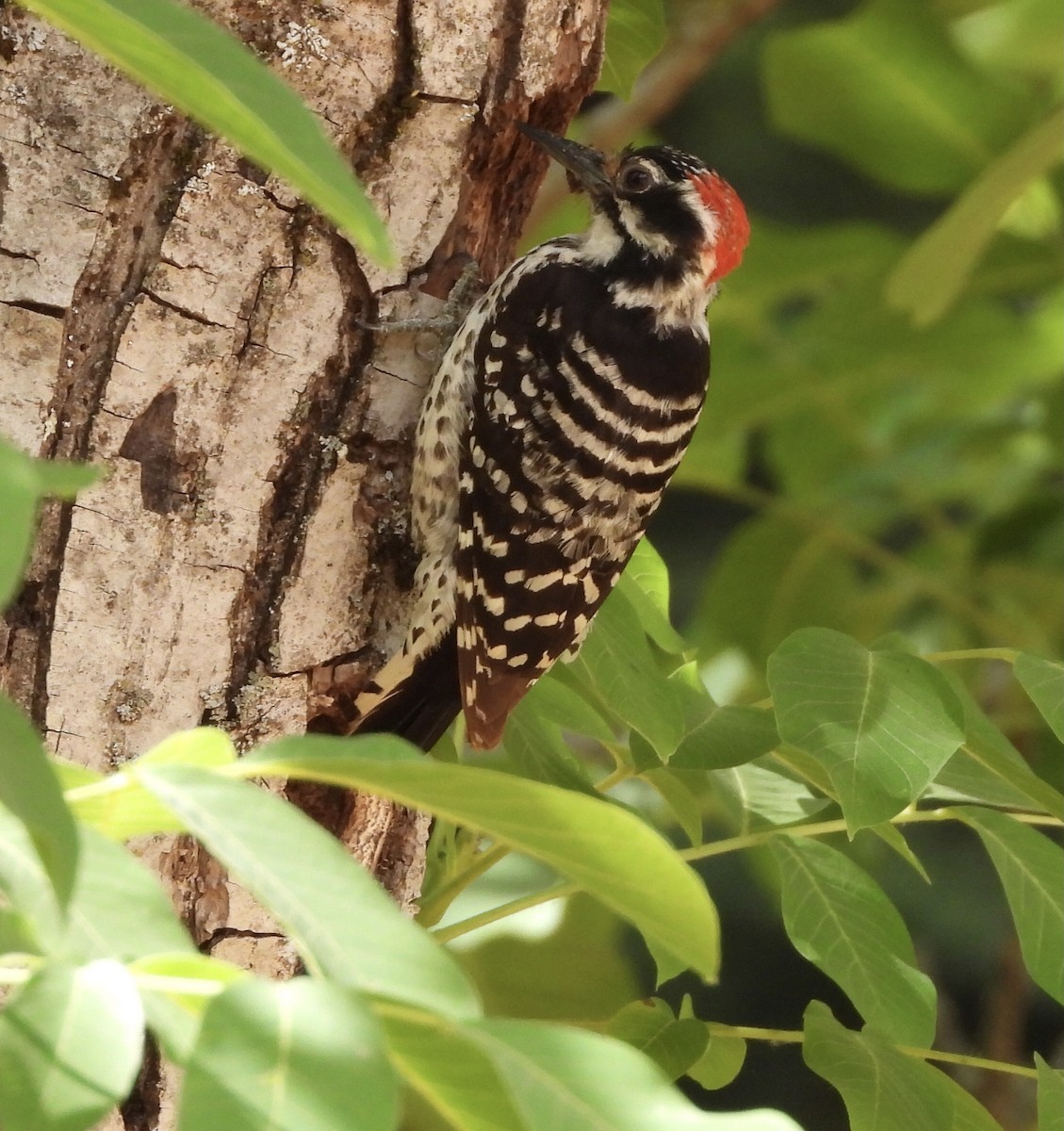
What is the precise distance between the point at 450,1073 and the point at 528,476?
142cm

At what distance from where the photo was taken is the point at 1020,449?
356 centimetres

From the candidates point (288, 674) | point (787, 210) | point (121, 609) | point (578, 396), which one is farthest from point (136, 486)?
point (787, 210)

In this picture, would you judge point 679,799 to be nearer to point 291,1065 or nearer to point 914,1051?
point 914,1051

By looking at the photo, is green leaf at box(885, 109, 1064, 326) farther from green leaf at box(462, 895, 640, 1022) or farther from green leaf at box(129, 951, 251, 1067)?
green leaf at box(129, 951, 251, 1067)

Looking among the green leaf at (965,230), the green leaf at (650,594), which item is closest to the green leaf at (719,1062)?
the green leaf at (650,594)

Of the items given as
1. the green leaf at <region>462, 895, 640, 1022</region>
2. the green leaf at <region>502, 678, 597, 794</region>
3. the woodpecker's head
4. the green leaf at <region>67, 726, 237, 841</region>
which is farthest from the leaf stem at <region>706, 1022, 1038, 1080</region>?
the green leaf at <region>462, 895, 640, 1022</region>

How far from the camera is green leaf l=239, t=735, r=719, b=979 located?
793 millimetres

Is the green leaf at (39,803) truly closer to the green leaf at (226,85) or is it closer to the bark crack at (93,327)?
the green leaf at (226,85)

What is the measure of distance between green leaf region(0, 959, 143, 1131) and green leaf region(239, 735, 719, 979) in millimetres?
137

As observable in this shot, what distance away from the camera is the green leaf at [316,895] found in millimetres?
729

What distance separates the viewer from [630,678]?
1.56 meters

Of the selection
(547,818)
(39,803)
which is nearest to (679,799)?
(547,818)

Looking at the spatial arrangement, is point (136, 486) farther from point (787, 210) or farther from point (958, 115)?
point (787, 210)

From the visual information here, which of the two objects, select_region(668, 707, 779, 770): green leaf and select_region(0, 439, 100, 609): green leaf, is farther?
select_region(668, 707, 779, 770): green leaf
